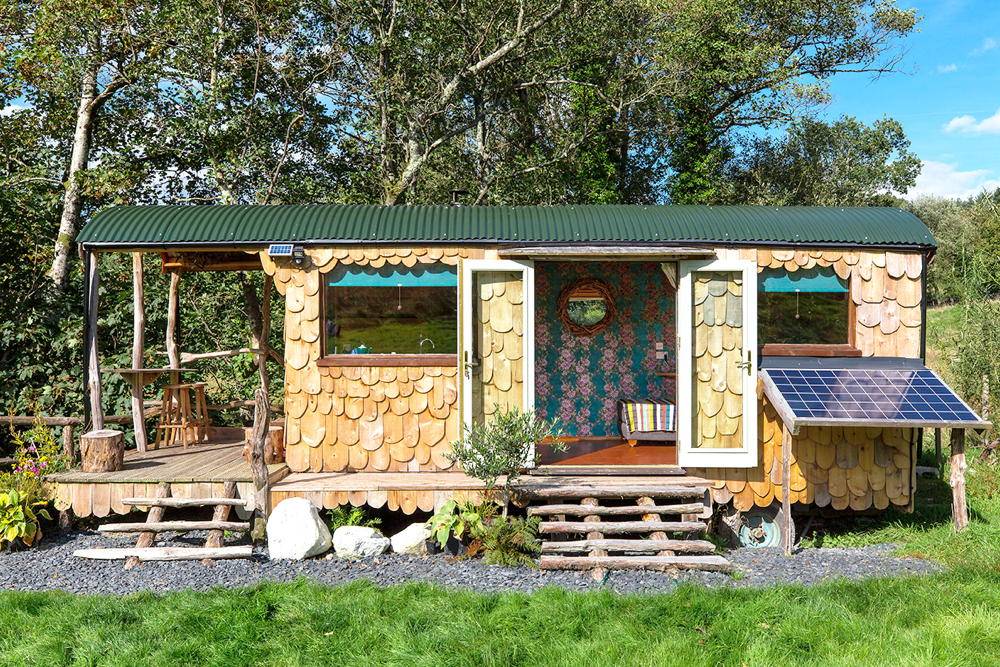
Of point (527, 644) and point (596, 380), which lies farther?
point (596, 380)

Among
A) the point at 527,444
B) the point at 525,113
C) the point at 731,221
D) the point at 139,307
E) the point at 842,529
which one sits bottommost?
the point at 842,529

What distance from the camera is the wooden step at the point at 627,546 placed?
16.5 ft

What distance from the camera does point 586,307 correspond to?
27.3 ft

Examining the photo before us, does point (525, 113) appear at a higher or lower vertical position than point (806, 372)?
higher

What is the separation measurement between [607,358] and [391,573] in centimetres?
412

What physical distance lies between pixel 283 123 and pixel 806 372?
1000cm

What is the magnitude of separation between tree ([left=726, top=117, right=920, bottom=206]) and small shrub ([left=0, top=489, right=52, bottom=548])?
16.7 meters

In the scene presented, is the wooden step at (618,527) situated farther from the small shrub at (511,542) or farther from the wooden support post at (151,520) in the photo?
the wooden support post at (151,520)

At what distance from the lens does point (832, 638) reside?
3.69 meters

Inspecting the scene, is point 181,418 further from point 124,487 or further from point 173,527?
point 173,527

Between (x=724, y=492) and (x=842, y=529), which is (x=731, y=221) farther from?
(x=842, y=529)

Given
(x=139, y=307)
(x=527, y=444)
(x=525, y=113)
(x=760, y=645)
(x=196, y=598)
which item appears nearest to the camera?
(x=760, y=645)

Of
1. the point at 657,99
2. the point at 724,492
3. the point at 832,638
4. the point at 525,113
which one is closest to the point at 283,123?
the point at 525,113

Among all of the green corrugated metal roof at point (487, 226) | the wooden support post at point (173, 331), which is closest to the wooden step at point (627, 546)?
the green corrugated metal roof at point (487, 226)
